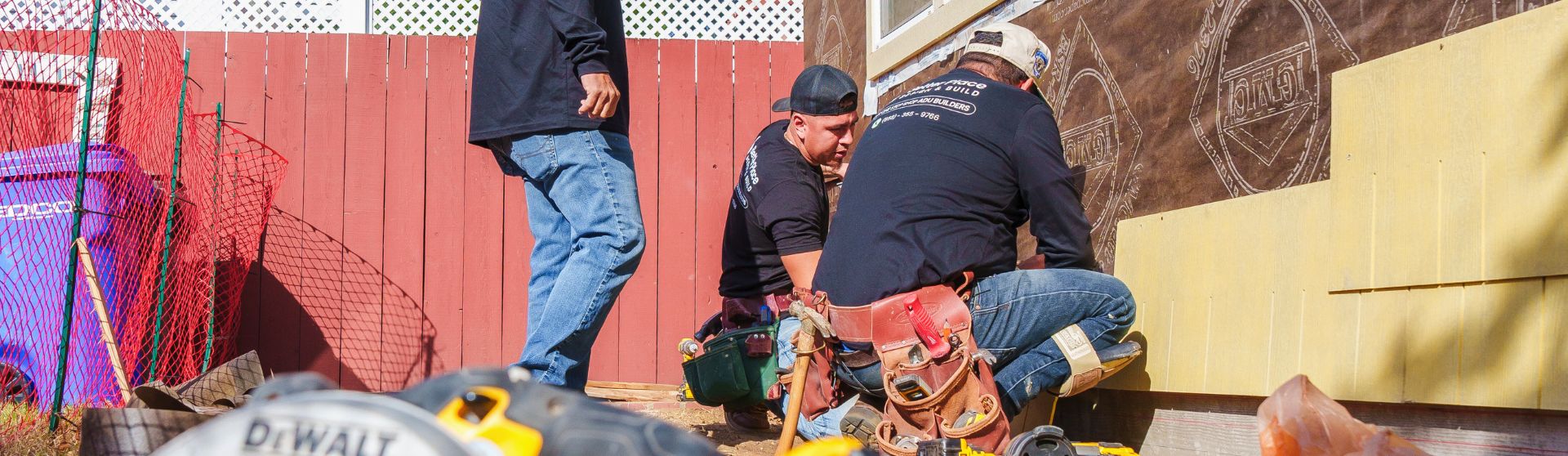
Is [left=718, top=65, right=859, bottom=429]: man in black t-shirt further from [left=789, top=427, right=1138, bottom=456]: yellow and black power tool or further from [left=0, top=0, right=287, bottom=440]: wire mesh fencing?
[left=0, top=0, right=287, bottom=440]: wire mesh fencing

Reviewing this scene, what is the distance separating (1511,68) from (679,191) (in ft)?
13.7

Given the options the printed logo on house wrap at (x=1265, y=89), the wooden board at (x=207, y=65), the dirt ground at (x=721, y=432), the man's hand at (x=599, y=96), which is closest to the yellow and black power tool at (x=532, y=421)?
the man's hand at (x=599, y=96)

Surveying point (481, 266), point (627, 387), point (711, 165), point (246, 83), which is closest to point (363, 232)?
point (481, 266)

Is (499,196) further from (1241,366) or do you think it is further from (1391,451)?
(1391,451)

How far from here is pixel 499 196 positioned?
5488 millimetres

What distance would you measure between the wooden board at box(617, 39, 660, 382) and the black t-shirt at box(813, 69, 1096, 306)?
9.56 ft

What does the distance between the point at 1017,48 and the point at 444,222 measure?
3.48 metres

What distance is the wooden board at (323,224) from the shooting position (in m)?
5.37

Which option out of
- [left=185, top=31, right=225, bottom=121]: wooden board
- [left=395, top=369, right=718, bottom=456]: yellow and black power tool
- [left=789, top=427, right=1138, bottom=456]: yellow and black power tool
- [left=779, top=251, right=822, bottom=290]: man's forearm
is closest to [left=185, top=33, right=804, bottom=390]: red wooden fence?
[left=185, top=31, right=225, bottom=121]: wooden board

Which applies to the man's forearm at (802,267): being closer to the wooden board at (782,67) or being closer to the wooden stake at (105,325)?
the wooden stake at (105,325)

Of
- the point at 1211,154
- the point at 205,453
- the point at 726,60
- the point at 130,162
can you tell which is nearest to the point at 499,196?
the point at 726,60

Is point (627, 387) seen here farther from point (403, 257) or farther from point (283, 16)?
point (283, 16)

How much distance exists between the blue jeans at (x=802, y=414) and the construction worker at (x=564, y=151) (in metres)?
0.57

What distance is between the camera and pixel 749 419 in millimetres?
3984
